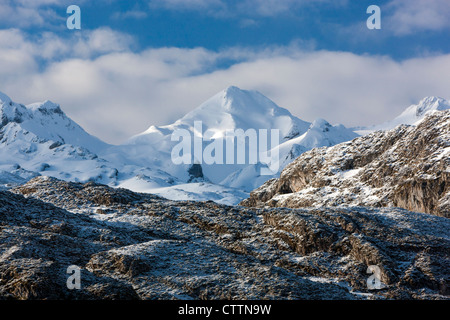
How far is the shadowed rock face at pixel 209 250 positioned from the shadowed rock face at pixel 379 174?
1312 inches

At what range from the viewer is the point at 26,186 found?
6178 cm

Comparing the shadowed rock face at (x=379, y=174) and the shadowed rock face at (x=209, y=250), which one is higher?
the shadowed rock face at (x=379, y=174)

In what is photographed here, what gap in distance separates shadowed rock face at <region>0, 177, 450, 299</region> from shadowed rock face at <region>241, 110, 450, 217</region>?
33.3 meters

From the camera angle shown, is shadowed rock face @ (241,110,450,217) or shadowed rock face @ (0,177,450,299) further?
shadowed rock face @ (241,110,450,217)

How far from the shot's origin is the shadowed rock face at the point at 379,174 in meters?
84.4

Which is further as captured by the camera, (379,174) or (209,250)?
(379,174)

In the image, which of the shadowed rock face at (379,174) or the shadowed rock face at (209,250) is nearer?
the shadowed rock face at (209,250)

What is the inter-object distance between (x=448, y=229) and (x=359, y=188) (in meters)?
47.9

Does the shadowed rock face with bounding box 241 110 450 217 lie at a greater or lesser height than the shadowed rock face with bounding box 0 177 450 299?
greater

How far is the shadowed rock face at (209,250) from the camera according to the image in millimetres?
33062

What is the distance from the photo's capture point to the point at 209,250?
135 ft

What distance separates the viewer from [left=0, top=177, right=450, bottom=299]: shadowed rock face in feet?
108

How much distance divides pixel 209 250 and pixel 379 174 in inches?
2445
